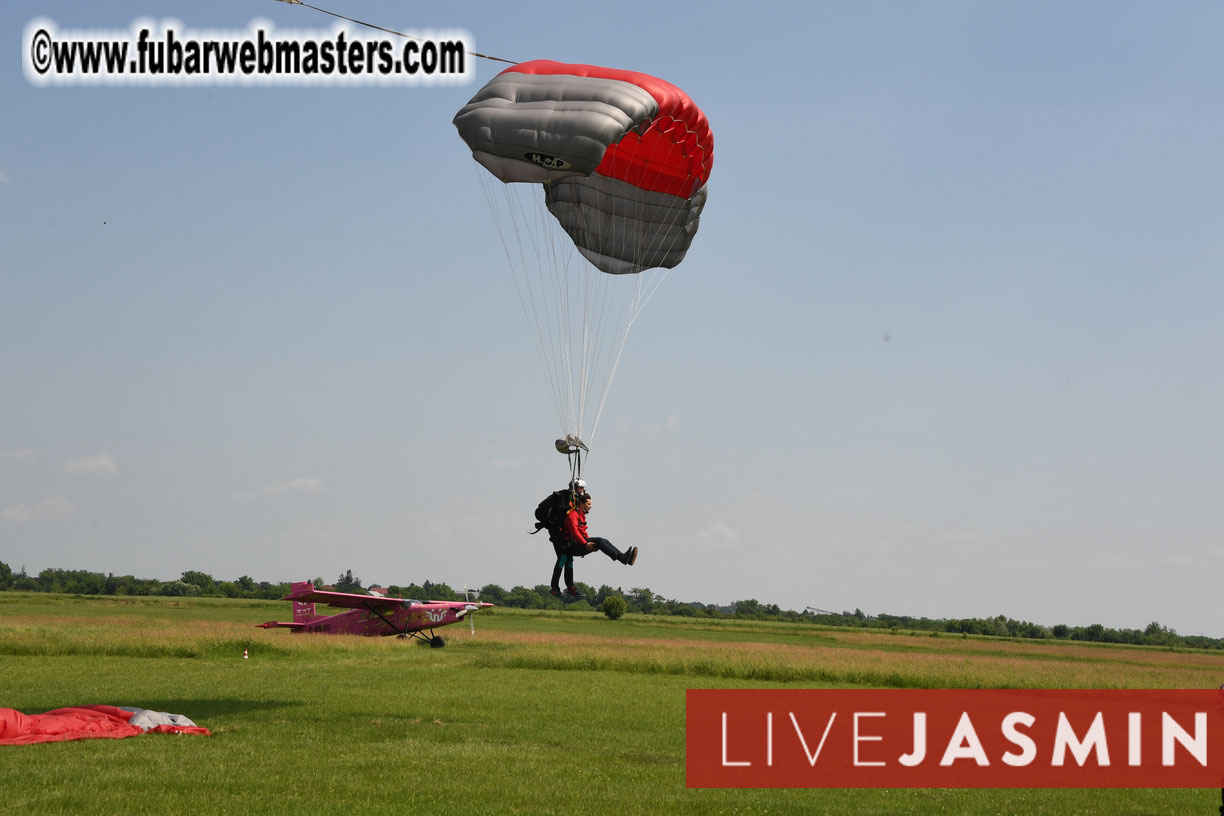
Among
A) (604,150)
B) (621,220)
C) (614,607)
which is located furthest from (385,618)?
(614,607)

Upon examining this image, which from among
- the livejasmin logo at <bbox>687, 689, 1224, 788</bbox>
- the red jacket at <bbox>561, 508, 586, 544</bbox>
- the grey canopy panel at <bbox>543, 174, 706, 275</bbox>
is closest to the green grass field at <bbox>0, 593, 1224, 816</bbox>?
the livejasmin logo at <bbox>687, 689, 1224, 788</bbox>

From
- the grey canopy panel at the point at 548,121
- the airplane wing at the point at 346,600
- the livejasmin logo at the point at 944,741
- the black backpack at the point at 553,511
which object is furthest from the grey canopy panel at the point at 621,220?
the airplane wing at the point at 346,600

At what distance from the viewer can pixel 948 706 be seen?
1113 inches

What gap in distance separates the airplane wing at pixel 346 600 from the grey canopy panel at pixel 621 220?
9605mm

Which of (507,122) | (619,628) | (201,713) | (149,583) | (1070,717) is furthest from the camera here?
(149,583)

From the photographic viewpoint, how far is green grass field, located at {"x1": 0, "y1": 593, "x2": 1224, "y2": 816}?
1223 cm

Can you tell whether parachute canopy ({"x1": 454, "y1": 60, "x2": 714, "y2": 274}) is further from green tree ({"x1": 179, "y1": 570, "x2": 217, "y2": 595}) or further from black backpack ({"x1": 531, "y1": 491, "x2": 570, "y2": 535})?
green tree ({"x1": 179, "y1": 570, "x2": 217, "y2": 595})

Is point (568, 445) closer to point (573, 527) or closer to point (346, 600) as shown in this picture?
point (573, 527)

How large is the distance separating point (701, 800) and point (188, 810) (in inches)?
252

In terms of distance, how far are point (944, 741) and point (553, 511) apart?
11.8 metres

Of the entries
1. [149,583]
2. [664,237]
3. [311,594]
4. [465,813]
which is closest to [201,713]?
[311,594]

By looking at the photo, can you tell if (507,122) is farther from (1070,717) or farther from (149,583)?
(149,583)

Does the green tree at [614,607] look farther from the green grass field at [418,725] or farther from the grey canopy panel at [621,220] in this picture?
the grey canopy panel at [621,220]

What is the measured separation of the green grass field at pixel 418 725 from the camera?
1223cm
